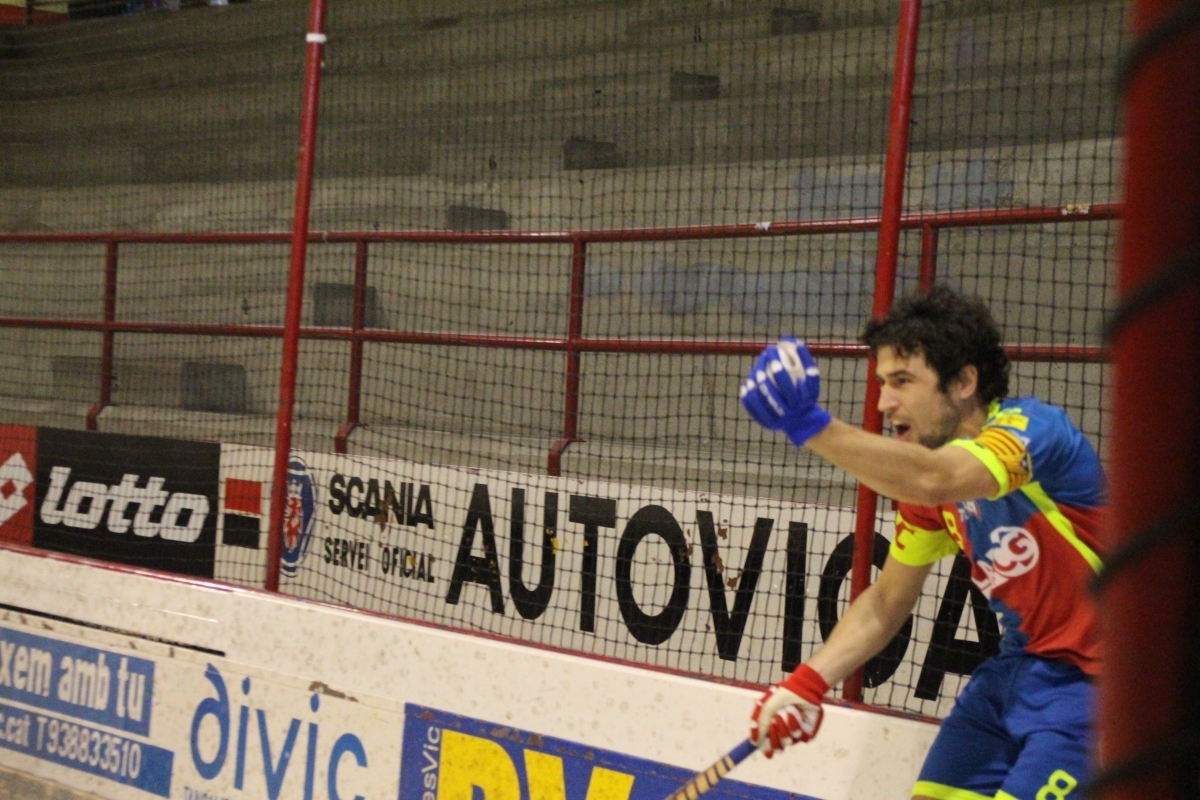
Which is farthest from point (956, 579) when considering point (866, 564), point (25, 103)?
point (25, 103)

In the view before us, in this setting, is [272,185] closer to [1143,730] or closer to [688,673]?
[688,673]

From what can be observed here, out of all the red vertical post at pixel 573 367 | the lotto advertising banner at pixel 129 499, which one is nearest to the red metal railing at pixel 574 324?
the red vertical post at pixel 573 367

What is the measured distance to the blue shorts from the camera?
2.63 m

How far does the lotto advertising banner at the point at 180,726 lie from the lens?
14.9 feet

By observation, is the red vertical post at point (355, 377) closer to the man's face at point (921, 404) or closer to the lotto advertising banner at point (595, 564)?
the lotto advertising banner at point (595, 564)

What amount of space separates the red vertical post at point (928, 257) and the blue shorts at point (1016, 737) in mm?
1233

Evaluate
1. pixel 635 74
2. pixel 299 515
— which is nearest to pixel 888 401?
pixel 299 515

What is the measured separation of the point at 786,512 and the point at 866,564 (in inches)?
51.2

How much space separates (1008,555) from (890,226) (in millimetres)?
1136

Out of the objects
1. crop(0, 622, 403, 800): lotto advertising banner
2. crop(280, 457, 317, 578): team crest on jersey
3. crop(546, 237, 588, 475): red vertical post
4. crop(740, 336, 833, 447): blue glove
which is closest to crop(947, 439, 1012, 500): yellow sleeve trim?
crop(740, 336, 833, 447): blue glove

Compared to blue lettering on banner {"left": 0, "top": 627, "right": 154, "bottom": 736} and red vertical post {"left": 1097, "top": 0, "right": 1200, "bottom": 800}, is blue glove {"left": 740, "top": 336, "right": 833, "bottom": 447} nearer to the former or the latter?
red vertical post {"left": 1097, "top": 0, "right": 1200, "bottom": 800}

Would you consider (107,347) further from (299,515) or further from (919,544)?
(919,544)

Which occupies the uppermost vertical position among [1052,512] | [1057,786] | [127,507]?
[1052,512]

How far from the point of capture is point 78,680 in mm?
5414
